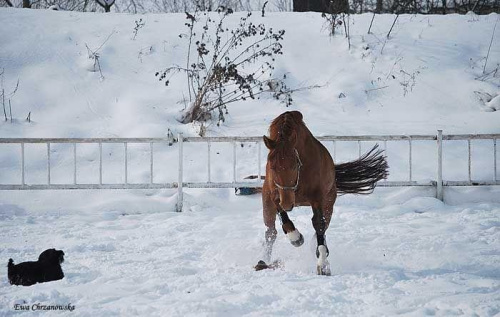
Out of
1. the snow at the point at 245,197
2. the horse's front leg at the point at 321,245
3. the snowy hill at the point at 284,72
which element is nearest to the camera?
the snow at the point at 245,197

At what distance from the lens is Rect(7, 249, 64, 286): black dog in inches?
179

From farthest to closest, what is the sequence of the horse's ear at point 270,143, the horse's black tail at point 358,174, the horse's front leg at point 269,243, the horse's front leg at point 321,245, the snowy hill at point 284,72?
the snowy hill at point 284,72
the horse's black tail at point 358,174
the horse's front leg at point 269,243
the horse's front leg at point 321,245
the horse's ear at point 270,143

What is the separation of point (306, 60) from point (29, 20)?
→ 7637mm

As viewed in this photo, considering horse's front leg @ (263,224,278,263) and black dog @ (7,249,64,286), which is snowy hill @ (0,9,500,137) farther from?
black dog @ (7,249,64,286)

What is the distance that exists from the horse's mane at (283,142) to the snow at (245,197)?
0.93 metres

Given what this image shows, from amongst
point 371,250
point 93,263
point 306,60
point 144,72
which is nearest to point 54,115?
point 144,72

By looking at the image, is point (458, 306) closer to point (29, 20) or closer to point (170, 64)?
point (170, 64)

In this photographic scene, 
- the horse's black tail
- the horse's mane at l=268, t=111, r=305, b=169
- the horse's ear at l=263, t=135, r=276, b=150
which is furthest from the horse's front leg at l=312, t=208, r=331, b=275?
the horse's black tail

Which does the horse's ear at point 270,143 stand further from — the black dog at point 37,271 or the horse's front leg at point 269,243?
the black dog at point 37,271

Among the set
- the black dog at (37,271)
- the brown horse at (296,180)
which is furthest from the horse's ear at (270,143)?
the black dog at (37,271)

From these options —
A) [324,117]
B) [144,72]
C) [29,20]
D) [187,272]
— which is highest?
[29,20]

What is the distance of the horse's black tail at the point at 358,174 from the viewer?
658 cm

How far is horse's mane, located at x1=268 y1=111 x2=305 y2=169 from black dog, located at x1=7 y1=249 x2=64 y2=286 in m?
1.96

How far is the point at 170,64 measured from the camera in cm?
1466
